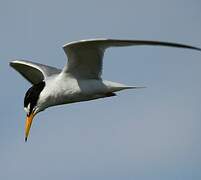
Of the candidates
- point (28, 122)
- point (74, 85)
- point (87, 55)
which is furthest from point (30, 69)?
point (87, 55)

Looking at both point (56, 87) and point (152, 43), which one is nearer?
point (152, 43)

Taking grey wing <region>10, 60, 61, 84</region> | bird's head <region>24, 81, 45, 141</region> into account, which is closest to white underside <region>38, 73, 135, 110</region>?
bird's head <region>24, 81, 45, 141</region>

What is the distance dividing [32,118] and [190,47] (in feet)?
13.8

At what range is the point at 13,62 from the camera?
51.3 ft

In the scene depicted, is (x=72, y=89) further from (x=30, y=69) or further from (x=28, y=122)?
(x=30, y=69)

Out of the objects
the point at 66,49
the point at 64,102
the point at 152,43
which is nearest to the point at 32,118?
the point at 64,102

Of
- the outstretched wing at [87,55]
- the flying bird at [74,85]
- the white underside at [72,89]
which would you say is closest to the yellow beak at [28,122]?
the flying bird at [74,85]

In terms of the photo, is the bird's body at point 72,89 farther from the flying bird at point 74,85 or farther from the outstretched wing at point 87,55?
the outstretched wing at point 87,55

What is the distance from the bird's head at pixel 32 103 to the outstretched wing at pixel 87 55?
2.04ft

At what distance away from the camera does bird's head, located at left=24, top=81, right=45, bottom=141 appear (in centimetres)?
1366

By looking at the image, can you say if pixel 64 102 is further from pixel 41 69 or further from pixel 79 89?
pixel 41 69

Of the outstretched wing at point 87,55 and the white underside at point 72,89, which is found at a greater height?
the outstretched wing at point 87,55

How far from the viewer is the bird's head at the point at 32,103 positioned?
44.8 feet

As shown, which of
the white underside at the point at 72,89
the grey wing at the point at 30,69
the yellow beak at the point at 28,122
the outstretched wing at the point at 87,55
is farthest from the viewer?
the grey wing at the point at 30,69
